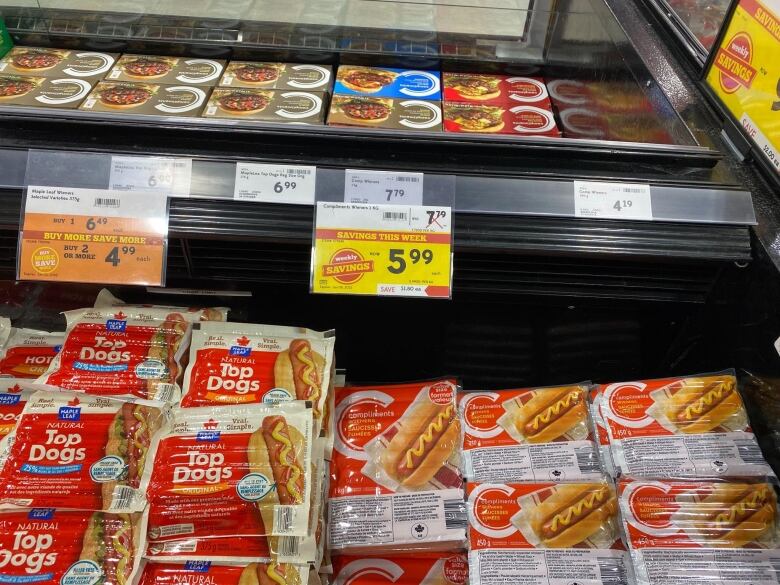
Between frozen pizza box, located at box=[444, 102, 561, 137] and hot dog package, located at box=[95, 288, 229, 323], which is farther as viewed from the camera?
frozen pizza box, located at box=[444, 102, 561, 137]

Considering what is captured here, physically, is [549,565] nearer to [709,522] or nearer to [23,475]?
[709,522]

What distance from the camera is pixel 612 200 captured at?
1.06 metres

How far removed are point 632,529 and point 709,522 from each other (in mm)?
137

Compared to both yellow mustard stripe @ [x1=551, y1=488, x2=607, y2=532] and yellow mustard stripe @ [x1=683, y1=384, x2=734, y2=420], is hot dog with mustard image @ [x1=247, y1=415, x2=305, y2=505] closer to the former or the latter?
yellow mustard stripe @ [x1=551, y1=488, x2=607, y2=532]

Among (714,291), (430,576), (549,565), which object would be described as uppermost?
(714,291)

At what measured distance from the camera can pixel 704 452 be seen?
1.13m

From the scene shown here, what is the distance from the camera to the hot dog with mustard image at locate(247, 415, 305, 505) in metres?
1.02

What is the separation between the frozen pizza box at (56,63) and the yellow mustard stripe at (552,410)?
4.89ft

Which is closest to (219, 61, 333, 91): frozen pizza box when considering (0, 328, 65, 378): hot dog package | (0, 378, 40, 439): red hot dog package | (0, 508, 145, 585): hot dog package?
(0, 328, 65, 378): hot dog package

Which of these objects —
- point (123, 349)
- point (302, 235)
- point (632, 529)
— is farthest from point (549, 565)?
point (123, 349)

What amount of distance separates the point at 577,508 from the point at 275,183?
0.79 m

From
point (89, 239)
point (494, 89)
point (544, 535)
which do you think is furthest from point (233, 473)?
point (494, 89)

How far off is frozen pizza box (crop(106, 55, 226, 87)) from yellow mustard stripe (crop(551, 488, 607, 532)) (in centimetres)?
142

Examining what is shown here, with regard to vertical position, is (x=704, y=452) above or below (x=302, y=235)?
below
